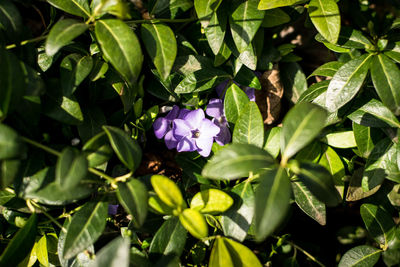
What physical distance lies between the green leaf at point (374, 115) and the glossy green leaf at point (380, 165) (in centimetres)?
8

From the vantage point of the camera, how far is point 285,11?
1343 mm

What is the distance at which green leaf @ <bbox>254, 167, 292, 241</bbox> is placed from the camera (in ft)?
2.43

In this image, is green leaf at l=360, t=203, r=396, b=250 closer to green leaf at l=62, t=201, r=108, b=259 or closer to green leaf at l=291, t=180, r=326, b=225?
green leaf at l=291, t=180, r=326, b=225

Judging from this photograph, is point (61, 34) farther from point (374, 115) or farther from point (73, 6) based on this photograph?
point (374, 115)

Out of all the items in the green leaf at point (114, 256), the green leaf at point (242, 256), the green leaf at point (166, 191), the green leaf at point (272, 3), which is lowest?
the green leaf at point (242, 256)

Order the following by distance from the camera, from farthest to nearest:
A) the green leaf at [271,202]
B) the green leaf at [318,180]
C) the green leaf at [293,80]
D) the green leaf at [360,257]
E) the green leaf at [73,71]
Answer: the green leaf at [293,80] → the green leaf at [360,257] → the green leaf at [73,71] → the green leaf at [318,180] → the green leaf at [271,202]

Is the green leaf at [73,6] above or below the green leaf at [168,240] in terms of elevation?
above

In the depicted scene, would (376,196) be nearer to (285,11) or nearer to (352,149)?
(352,149)

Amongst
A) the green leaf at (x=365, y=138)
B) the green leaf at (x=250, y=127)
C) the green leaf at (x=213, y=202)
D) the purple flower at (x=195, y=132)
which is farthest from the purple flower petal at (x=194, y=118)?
the green leaf at (x=365, y=138)

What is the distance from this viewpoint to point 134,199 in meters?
0.88

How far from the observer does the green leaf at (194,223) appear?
0.93 metres

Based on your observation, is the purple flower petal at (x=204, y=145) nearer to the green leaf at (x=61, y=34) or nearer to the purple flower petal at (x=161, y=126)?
the purple flower petal at (x=161, y=126)

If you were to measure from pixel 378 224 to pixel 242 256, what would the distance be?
1.81 feet

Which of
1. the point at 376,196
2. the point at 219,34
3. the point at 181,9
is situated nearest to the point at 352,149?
the point at 376,196
